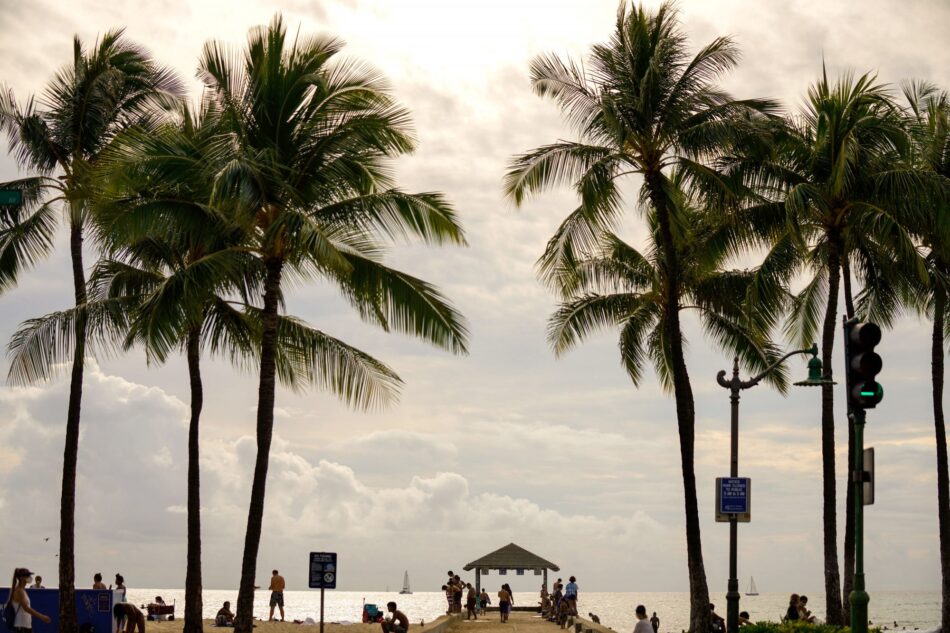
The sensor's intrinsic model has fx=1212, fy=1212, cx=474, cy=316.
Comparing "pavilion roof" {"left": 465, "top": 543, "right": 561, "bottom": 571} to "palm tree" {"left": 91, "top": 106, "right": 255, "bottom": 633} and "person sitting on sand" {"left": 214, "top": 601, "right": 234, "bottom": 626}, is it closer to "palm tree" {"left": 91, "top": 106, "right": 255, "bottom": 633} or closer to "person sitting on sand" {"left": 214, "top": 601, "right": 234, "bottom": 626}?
"person sitting on sand" {"left": 214, "top": 601, "right": 234, "bottom": 626}

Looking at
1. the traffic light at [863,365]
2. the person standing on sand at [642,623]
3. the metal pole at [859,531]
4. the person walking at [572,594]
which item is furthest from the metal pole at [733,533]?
the person walking at [572,594]

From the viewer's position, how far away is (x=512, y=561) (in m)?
49.9

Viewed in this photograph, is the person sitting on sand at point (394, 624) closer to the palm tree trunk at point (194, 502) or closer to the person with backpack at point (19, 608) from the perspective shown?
the palm tree trunk at point (194, 502)

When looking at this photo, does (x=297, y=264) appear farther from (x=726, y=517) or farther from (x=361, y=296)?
(x=726, y=517)

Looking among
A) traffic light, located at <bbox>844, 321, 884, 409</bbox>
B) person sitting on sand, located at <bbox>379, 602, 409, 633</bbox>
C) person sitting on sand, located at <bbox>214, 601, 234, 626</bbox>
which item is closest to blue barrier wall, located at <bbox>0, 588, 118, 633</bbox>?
person sitting on sand, located at <bbox>379, 602, 409, 633</bbox>

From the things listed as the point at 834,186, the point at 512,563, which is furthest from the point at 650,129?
the point at 512,563

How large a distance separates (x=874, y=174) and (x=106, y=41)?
17803 millimetres

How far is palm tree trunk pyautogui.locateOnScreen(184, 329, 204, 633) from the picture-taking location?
27281 mm

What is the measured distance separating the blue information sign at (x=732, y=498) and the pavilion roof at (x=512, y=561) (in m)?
29.3

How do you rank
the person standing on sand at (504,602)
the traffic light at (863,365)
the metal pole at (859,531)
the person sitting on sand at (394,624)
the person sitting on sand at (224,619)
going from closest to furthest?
the traffic light at (863,365), the metal pole at (859,531), the person sitting on sand at (394,624), the person sitting on sand at (224,619), the person standing on sand at (504,602)

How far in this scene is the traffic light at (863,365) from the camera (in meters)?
13.2

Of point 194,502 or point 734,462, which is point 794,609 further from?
point 194,502

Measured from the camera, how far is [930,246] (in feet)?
99.2

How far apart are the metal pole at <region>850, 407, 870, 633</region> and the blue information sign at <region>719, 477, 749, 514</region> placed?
5.00 metres
